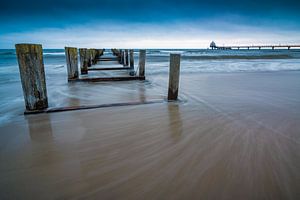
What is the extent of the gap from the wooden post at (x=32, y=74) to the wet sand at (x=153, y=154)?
30 centimetres

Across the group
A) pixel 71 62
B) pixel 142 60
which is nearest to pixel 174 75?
pixel 142 60

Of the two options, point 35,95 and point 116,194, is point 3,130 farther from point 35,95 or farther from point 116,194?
point 116,194

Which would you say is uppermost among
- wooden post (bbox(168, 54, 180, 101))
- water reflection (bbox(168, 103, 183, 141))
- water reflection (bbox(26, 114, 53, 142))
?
wooden post (bbox(168, 54, 180, 101))

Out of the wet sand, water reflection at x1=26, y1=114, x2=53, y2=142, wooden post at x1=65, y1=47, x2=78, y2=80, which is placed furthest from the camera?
wooden post at x1=65, y1=47, x2=78, y2=80

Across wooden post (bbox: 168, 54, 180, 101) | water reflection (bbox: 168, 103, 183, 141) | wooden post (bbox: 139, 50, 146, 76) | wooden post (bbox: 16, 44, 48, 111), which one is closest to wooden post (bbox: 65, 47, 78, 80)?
wooden post (bbox: 139, 50, 146, 76)

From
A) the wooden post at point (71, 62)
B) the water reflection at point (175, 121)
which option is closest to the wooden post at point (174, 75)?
the water reflection at point (175, 121)

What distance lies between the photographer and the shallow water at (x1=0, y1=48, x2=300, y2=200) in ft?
5.16

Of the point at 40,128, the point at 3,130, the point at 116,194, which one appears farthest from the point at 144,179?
the point at 3,130

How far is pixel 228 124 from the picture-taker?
9.46 ft

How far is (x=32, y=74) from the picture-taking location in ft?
10.8

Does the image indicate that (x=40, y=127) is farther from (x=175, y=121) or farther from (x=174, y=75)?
(x=174, y=75)

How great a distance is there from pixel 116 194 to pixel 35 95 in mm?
2693

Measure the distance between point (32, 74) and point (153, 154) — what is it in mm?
2583

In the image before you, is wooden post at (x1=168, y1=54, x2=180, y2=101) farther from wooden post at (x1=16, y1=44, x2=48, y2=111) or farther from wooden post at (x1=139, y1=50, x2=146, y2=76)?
wooden post at (x1=139, y1=50, x2=146, y2=76)
